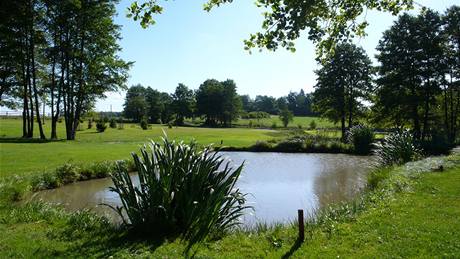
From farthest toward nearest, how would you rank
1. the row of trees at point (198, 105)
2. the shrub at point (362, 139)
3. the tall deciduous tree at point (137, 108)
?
the row of trees at point (198, 105)
the tall deciduous tree at point (137, 108)
the shrub at point (362, 139)

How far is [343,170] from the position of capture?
1964 cm

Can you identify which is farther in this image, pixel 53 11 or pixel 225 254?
pixel 53 11

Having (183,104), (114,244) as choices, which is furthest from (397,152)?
(183,104)

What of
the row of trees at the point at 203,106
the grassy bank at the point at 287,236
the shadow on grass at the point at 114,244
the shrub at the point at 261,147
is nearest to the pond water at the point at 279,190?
the grassy bank at the point at 287,236

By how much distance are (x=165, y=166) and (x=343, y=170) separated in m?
14.5

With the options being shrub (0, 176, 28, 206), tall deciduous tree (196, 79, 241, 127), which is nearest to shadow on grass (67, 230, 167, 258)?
shrub (0, 176, 28, 206)

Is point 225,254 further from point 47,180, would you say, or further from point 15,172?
point 15,172

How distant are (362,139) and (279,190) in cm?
1628

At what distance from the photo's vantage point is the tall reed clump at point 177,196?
675 cm

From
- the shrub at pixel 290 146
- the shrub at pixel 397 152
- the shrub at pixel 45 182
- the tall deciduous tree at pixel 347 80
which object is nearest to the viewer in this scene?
the shrub at pixel 45 182

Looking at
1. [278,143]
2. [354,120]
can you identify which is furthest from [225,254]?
[354,120]

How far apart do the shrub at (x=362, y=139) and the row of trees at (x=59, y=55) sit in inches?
765

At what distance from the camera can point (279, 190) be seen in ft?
44.9

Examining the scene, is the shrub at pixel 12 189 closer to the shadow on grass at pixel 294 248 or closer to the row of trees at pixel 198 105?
the shadow on grass at pixel 294 248
